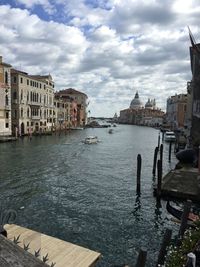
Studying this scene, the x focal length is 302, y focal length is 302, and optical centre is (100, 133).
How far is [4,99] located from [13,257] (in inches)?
1726

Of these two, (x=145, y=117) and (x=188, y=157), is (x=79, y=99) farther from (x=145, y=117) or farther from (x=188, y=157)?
(x=188, y=157)

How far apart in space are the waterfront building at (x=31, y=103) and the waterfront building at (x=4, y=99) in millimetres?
3427

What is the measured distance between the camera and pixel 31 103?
5619cm

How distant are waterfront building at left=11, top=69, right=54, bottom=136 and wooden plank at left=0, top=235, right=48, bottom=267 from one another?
153ft

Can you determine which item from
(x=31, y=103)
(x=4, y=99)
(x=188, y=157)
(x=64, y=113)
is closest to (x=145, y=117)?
(x=64, y=113)

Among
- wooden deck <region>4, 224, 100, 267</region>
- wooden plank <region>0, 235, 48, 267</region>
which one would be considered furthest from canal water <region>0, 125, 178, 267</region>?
wooden plank <region>0, 235, 48, 267</region>

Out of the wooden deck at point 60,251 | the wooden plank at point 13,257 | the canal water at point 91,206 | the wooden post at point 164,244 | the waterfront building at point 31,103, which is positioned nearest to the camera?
the wooden plank at point 13,257

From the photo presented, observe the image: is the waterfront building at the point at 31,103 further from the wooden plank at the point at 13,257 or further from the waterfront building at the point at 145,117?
the waterfront building at the point at 145,117

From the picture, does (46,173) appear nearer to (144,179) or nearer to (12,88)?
(144,179)

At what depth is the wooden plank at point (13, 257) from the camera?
243 cm

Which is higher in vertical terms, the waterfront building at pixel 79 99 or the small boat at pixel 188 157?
the waterfront building at pixel 79 99

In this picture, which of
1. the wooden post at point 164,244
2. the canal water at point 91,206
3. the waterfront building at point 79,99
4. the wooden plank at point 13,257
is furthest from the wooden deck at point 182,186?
the waterfront building at point 79,99

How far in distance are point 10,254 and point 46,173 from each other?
63.0ft

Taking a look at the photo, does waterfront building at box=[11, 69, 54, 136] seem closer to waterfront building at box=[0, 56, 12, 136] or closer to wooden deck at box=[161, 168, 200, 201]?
waterfront building at box=[0, 56, 12, 136]
